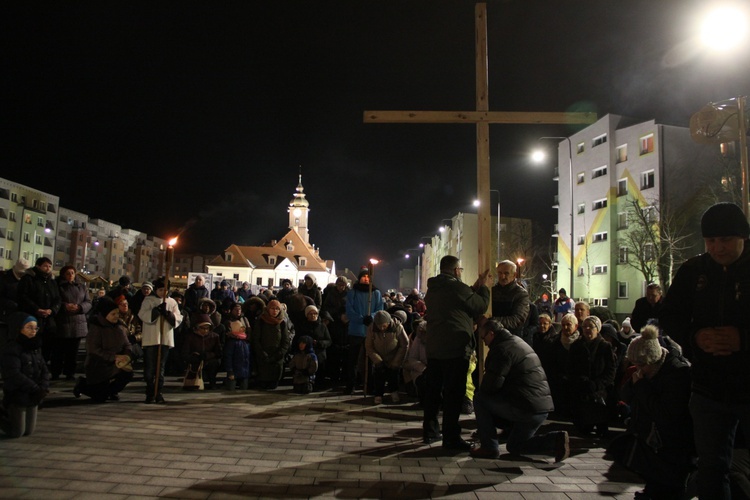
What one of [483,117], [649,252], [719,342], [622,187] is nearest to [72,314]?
[483,117]

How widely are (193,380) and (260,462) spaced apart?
5.24 metres

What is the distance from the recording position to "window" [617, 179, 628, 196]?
121 feet

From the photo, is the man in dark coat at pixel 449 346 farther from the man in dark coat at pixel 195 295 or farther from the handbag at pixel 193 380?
the man in dark coat at pixel 195 295

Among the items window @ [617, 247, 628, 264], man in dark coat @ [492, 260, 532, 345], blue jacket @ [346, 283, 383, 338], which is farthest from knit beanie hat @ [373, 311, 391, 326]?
window @ [617, 247, 628, 264]

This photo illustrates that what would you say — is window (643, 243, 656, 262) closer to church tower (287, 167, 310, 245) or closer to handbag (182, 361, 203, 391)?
handbag (182, 361, 203, 391)

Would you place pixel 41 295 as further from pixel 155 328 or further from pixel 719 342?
pixel 719 342

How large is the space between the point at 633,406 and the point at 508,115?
16.1 feet

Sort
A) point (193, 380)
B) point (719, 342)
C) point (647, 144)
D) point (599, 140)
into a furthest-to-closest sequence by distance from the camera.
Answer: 1. point (599, 140)
2. point (647, 144)
3. point (193, 380)
4. point (719, 342)

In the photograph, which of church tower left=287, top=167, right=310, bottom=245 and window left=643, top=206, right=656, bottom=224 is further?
church tower left=287, top=167, right=310, bottom=245

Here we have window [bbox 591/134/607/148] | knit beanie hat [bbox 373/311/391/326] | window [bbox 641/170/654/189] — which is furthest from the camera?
window [bbox 591/134/607/148]

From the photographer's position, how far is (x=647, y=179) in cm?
3497

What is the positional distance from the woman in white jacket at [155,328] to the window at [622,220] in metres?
Result: 34.1

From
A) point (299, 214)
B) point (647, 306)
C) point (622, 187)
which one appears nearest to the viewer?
point (647, 306)

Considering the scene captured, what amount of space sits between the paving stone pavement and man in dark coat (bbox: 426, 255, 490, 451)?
311 mm
